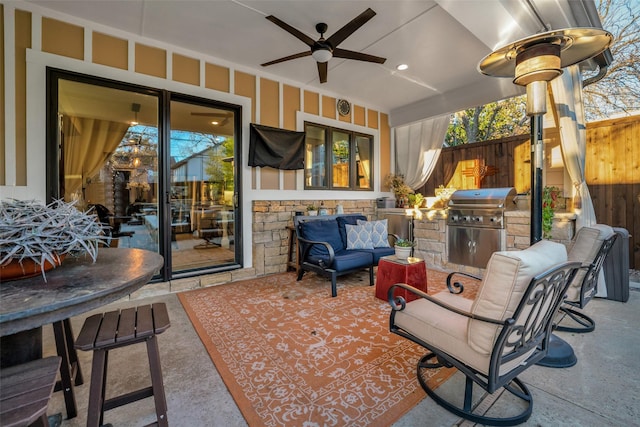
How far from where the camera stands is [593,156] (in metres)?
3.84

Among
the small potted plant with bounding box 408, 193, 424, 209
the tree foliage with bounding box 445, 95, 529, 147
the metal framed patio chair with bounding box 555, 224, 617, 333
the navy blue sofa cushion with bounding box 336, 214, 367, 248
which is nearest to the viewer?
the metal framed patio chair with bounding box 555, 224, 617, 333

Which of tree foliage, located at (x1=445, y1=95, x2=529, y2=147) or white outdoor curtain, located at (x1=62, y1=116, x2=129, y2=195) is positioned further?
tree foliage, located at (x1=445, y1=95, x2=529, y2=147)

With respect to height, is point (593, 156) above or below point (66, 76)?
below

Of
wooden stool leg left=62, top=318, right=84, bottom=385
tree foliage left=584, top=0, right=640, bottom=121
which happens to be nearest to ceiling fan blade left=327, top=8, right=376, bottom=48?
wooden stool leg left=62, top=318, right=84, bottom=385

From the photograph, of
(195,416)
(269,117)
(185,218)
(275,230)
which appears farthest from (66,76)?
(195,416)

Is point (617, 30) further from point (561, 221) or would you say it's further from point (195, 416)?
point (195, 416)

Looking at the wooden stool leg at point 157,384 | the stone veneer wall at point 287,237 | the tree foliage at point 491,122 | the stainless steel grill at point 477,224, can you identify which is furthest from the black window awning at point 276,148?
the tree foliage at point 491,122

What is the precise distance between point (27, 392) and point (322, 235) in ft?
10.5

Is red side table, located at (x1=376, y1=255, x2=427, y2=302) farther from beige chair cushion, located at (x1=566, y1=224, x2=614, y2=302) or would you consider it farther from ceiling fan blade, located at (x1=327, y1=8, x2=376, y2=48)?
ceiling fan blade, located at (x1=327, y1=8, x2=376, y2=48)

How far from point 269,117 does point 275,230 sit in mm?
1740

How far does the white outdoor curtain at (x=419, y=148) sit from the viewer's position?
17.5 feet

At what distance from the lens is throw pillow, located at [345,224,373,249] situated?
13.1 feet

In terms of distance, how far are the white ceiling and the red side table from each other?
2.39 metres

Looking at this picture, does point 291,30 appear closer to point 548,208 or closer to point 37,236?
point 37,236
